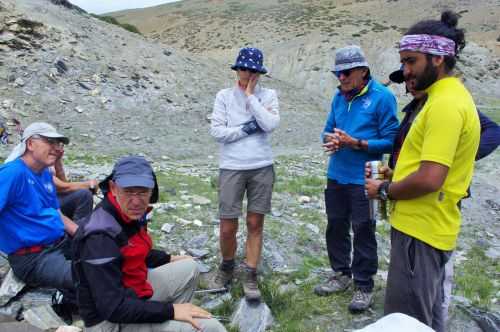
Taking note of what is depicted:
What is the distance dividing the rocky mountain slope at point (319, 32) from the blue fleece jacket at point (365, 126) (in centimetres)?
2480

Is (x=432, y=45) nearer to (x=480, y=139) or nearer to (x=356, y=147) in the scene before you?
(x=480, y=139)

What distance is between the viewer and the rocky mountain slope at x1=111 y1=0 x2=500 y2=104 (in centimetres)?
3738

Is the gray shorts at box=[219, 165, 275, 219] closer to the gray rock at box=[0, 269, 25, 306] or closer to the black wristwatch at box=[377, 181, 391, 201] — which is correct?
the black wristwatch at box=[377, 181, 391, 201]

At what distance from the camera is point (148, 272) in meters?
3.56

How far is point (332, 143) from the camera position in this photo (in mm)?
4020

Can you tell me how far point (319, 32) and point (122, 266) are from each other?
4702cm

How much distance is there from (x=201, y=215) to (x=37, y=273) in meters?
2.76

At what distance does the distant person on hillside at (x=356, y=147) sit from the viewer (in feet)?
13.0

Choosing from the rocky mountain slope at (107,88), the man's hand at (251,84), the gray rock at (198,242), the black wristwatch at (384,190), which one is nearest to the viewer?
the black wristwatch at (384,190)

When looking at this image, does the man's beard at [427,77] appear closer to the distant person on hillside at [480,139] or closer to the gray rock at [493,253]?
the distant person on hillside at [480,139]

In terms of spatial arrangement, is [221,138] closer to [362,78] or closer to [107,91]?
[362,78]

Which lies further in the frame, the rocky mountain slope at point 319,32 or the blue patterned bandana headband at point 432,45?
the rocky mountain slope at point 319,32

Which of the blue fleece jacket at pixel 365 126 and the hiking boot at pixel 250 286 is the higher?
the blue fleece jacket at pixel 365 126

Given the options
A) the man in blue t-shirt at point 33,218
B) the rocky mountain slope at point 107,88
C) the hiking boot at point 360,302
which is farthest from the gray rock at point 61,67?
the hiking boot at point 360,302
